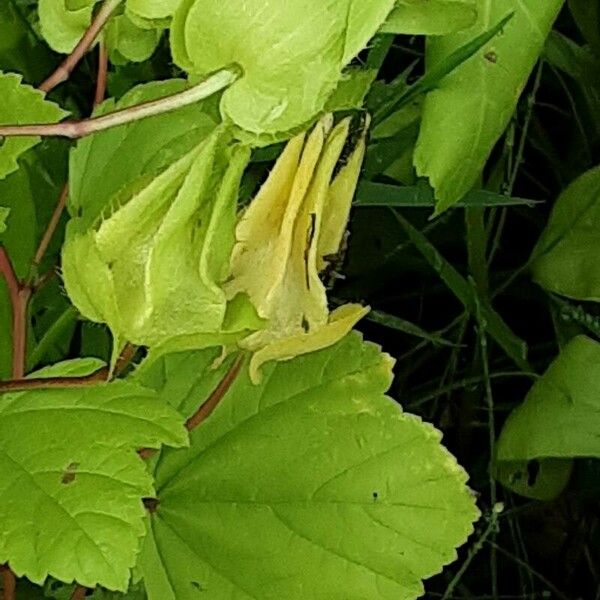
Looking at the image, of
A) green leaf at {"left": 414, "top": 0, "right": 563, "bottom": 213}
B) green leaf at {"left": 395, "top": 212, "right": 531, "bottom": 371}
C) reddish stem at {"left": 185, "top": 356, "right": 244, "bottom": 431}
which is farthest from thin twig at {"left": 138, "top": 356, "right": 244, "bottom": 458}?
green leaf at {"left": 395, "top": 212, "right": 531, "bottom": 371}

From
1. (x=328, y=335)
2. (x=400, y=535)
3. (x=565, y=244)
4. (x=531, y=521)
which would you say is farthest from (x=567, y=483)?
(x=328, y=335)

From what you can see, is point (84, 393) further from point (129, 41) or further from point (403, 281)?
point (403, 281)

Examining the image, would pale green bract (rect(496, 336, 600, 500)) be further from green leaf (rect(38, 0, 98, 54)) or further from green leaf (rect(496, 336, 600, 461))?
green leaf (rect(38, 0, 98, 54))

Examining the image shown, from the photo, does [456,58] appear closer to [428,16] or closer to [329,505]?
[428,16]

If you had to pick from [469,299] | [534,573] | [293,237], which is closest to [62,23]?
[293,237]

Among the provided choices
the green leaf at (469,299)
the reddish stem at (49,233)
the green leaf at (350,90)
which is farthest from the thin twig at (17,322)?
the green leaf at (469,299)
